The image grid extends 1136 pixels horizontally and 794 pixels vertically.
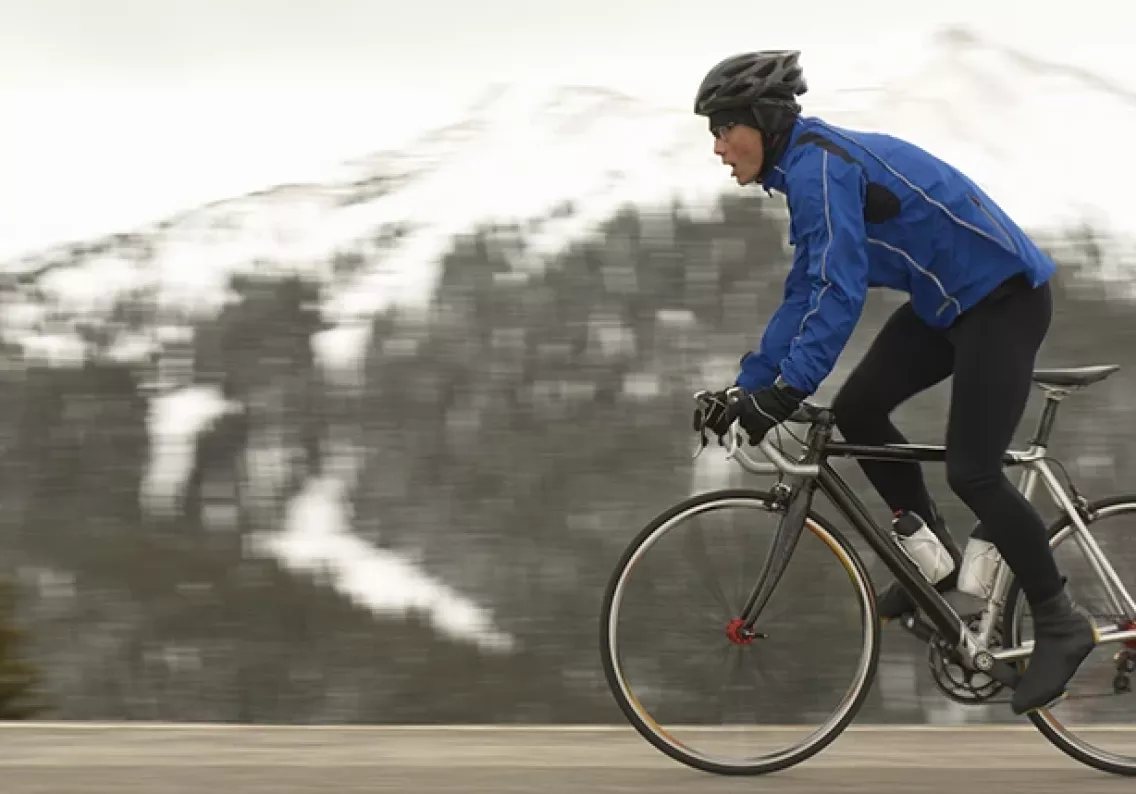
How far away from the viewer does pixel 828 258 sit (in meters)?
4.41

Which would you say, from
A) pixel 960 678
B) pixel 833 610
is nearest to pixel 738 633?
pixel 833 610

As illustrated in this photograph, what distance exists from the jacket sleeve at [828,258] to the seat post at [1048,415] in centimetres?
71

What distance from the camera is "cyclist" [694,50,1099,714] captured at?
14.6ft

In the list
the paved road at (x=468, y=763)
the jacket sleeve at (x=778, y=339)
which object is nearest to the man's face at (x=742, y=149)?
the jacket sleeve at (x=778, y=339)

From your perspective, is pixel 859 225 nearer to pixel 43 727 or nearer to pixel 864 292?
pixel 864 292

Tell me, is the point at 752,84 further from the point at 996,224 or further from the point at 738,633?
the point at 738,633

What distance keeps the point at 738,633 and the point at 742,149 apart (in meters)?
1.34

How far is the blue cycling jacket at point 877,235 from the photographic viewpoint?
4430mm

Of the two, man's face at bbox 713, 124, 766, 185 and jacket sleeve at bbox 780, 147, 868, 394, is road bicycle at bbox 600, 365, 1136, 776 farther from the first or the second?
man's face at bbox 713, 124, 766, 185

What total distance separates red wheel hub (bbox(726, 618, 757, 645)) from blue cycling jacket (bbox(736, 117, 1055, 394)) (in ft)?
2.52

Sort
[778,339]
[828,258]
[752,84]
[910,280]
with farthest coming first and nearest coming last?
[778,339], [910,280], [752,84], [828,258]

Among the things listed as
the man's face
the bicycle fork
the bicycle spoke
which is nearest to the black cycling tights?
the bicycle fork

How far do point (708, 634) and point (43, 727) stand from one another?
7.16 ft

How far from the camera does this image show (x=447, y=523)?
19625 mm
